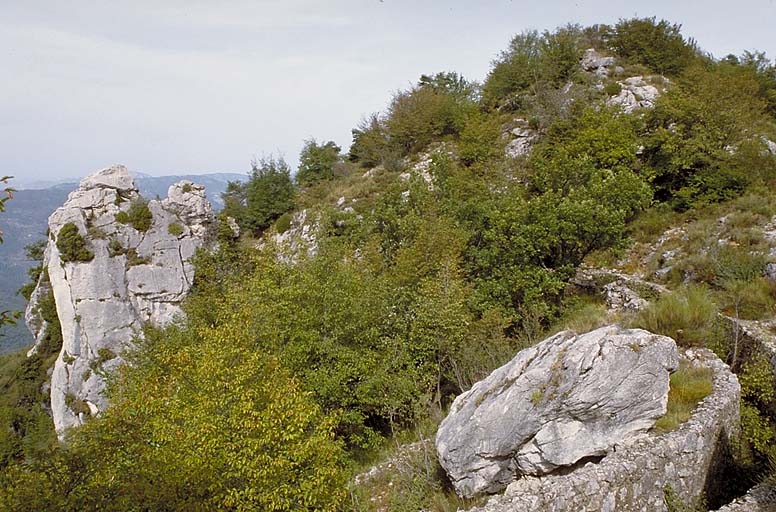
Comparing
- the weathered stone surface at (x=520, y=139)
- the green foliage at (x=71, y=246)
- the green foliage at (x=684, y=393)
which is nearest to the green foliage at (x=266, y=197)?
the green foliage at (x=71, y=246)

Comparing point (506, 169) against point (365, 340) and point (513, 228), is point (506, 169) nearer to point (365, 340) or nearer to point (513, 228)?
point (513, 228)

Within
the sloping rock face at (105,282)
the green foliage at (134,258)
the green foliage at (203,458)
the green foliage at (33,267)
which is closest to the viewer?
the green foliage at (203,458)

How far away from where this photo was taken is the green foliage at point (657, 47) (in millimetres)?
30781

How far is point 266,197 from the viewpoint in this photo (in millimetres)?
36312

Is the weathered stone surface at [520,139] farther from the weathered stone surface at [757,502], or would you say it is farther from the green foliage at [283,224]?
the weathered stone surface at [757,502]

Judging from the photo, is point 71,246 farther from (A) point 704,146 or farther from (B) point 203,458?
(A) point 704,146

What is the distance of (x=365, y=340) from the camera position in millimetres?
14508

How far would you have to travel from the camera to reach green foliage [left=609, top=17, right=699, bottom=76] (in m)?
30.8

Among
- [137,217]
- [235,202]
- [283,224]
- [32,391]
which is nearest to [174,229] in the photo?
[137,217]

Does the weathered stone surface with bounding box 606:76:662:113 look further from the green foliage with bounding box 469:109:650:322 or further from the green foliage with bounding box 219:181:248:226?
the green foliage with bounding box 219:181:248:226

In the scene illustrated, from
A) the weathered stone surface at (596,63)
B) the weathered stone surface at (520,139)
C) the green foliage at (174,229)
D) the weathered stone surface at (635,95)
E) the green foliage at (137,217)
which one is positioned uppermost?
the weathered stone surface at (596,63)

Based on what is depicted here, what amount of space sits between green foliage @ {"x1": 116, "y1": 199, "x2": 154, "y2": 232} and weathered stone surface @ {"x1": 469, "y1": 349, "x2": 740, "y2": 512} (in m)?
29.6

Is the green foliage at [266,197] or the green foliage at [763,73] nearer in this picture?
the green foliage at [763,73]

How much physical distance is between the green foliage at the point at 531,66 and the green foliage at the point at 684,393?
27.1 meters
